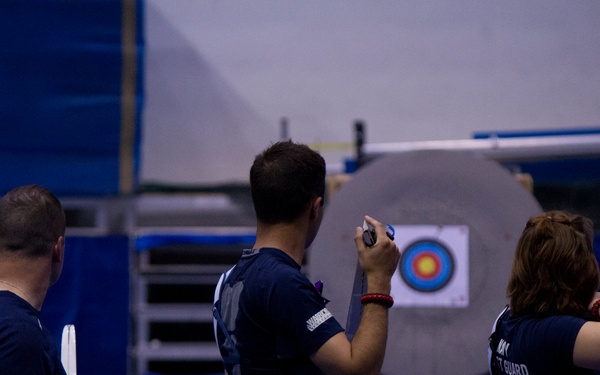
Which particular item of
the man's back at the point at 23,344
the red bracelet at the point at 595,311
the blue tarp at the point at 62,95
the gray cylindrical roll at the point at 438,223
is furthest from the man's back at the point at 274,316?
the blue tarp at the point at 62,95

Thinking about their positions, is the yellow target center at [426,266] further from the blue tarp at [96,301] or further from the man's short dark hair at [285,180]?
the man's short dark hair at [285,180]

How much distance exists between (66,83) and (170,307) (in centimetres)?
116

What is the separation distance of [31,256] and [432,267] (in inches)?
68.4

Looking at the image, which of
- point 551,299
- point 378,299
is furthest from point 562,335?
point 378,299

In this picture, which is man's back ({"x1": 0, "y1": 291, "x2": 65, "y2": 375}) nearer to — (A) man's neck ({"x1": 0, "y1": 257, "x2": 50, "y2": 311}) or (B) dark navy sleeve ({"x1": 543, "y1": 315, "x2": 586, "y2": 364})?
(A) man's neck ({"x1": 0, "y1": 257, "x2": 50, "y2": 311})

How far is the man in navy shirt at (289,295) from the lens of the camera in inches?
49.1

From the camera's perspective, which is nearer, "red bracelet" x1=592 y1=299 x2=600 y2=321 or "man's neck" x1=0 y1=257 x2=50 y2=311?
"man's neck" x1=0 y1=257 x2=50 y2=311

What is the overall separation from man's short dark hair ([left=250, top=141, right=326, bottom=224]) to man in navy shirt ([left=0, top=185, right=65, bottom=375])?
44 cm

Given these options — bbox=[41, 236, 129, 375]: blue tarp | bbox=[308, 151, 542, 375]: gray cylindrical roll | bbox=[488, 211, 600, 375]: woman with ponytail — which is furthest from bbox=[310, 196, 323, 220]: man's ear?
bbox=[41, 236, 129, 375]: blue tarp

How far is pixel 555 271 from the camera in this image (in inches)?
60.5

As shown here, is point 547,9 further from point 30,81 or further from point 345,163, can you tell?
point 30,81

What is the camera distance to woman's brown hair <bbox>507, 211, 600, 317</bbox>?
1526mm

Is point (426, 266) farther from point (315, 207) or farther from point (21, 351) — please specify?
point (21, 351)

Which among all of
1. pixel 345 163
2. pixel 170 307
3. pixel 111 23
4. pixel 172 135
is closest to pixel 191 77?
pixel 172 135
